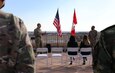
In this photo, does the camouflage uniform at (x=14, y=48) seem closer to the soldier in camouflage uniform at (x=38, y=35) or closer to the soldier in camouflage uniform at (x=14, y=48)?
the soldier in camouflage uniform at (x=14, y=48)

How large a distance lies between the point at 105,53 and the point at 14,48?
1.96ft

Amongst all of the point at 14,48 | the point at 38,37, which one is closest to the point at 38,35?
the point at 38,37

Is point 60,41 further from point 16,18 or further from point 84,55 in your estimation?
point 16,18

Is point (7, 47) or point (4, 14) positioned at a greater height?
point (4, 14)

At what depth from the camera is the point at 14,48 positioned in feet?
8.05

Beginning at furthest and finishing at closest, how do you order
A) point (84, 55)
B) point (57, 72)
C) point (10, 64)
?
point (84, 55)
point (57, 72)
point (10, 64)

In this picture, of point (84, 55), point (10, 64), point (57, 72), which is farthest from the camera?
point (84, 55)

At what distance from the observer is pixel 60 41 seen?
90.9 ft

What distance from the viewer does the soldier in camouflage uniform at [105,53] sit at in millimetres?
2443

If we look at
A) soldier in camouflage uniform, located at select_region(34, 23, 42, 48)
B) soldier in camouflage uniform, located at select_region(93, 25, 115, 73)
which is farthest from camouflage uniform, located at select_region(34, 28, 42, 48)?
soldier in camouflage uniform, located at select_region(93, 25, 115, 73)

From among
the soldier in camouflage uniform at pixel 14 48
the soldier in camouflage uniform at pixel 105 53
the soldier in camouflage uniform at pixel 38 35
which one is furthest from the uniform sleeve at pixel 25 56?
the soldier in camouflage uniform at pixel 38 35

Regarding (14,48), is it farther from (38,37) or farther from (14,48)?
(38,37)

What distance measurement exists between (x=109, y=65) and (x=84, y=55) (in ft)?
45.5

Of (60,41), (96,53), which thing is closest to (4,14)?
(96,53)
